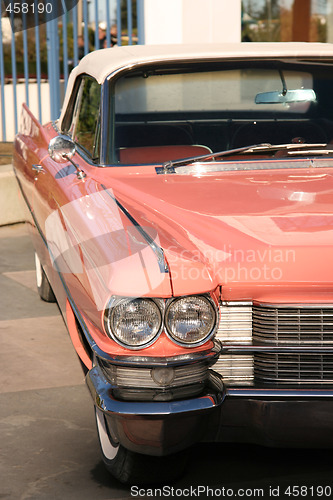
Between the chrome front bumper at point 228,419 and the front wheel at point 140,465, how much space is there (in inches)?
9.7

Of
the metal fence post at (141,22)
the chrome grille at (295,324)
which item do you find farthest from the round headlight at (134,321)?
the metal fence post at (141,22)

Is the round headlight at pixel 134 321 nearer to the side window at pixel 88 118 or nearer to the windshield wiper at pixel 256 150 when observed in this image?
the windshield wiper at pixel 256 150

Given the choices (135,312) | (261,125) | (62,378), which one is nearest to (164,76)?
(261,125)

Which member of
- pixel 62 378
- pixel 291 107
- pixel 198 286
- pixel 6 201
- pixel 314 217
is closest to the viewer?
pixel 198 286

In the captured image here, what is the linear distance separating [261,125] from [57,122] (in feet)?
5.33

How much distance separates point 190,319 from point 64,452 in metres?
1.04

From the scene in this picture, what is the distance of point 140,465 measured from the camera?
9.39ft

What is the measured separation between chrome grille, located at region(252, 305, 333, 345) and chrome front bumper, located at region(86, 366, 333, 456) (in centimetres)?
17

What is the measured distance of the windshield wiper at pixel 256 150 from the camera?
140 inches

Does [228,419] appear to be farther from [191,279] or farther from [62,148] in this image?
[62,148]

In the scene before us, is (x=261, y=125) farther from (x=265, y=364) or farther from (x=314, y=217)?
(x=265, y=364)

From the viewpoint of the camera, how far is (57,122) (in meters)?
5.18

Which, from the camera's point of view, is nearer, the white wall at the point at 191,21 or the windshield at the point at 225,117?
the windshield at the point at 225,117

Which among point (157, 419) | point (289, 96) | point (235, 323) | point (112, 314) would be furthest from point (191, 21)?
point (157, 419)
